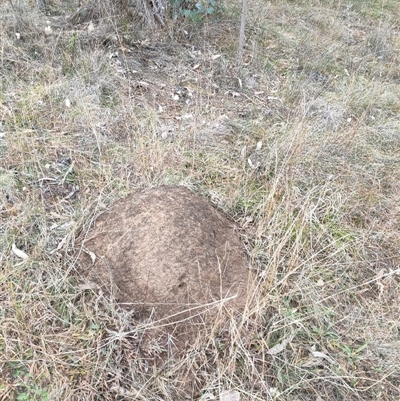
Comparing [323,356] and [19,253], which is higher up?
[19,253]

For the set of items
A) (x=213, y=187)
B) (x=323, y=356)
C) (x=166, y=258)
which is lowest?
(x=323, y=356)

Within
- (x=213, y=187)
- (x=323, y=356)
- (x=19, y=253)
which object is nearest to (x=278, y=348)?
(x=323, y=356)

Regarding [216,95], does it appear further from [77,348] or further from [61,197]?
[77,348]

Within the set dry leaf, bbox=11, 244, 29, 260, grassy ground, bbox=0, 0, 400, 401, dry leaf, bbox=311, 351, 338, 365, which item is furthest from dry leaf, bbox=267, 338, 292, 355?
dry leaf, bbox=11, 244, 29, 260

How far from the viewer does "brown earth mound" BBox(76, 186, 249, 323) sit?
155 cm

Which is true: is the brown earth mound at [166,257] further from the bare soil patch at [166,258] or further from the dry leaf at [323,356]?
the dry leaf at [323,356]

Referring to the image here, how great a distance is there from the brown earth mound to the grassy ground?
94mm

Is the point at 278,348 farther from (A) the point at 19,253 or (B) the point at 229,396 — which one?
(A) the point at 19,253

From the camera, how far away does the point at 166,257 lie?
1.61 m

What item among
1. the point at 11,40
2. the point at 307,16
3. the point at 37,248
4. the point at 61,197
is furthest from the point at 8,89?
the point at 307,16

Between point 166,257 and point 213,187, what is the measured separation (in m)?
0.70

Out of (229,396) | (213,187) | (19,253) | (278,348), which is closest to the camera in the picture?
(229,396)

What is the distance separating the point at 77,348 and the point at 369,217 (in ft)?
5.52

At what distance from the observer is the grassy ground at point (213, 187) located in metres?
1.43
